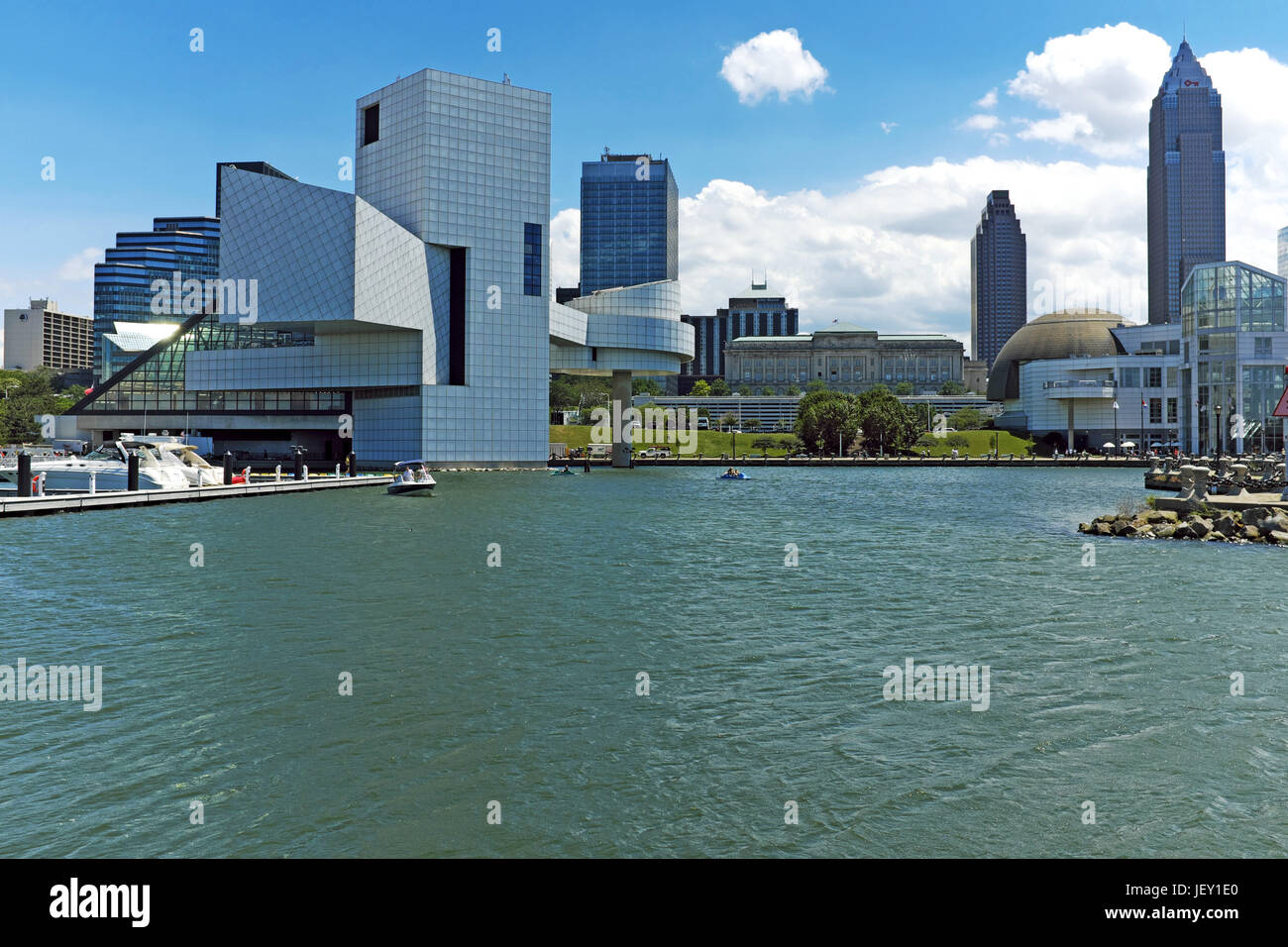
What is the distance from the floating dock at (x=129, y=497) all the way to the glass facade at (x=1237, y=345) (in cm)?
12534

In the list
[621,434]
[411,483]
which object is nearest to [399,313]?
[621,434]

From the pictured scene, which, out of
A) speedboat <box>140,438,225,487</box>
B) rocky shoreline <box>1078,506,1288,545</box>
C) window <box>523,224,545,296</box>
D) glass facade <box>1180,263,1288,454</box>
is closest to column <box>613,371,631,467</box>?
window <box>523,224,545,296</box>

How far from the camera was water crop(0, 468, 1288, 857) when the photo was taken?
10.9m

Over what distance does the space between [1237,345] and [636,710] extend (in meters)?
155

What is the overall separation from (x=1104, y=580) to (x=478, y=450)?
101230 millimetres

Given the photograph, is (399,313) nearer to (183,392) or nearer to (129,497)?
(183,392)

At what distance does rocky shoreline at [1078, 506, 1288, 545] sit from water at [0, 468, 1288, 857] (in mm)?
9411

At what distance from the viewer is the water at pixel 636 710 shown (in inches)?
428

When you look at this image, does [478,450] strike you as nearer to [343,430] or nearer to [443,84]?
[343,430]

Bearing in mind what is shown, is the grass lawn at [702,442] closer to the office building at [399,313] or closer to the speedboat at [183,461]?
the office building at [399,313]

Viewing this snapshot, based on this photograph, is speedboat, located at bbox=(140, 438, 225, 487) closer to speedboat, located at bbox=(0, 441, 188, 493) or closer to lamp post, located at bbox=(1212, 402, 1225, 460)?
speedboat, located at bbox=(0, 441, 188, 493)

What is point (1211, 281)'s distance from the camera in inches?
5595

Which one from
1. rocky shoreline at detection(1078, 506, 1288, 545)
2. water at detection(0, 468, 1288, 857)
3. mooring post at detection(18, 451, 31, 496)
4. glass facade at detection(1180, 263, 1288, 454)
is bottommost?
water at detection(0, 468, 1288, 857)
